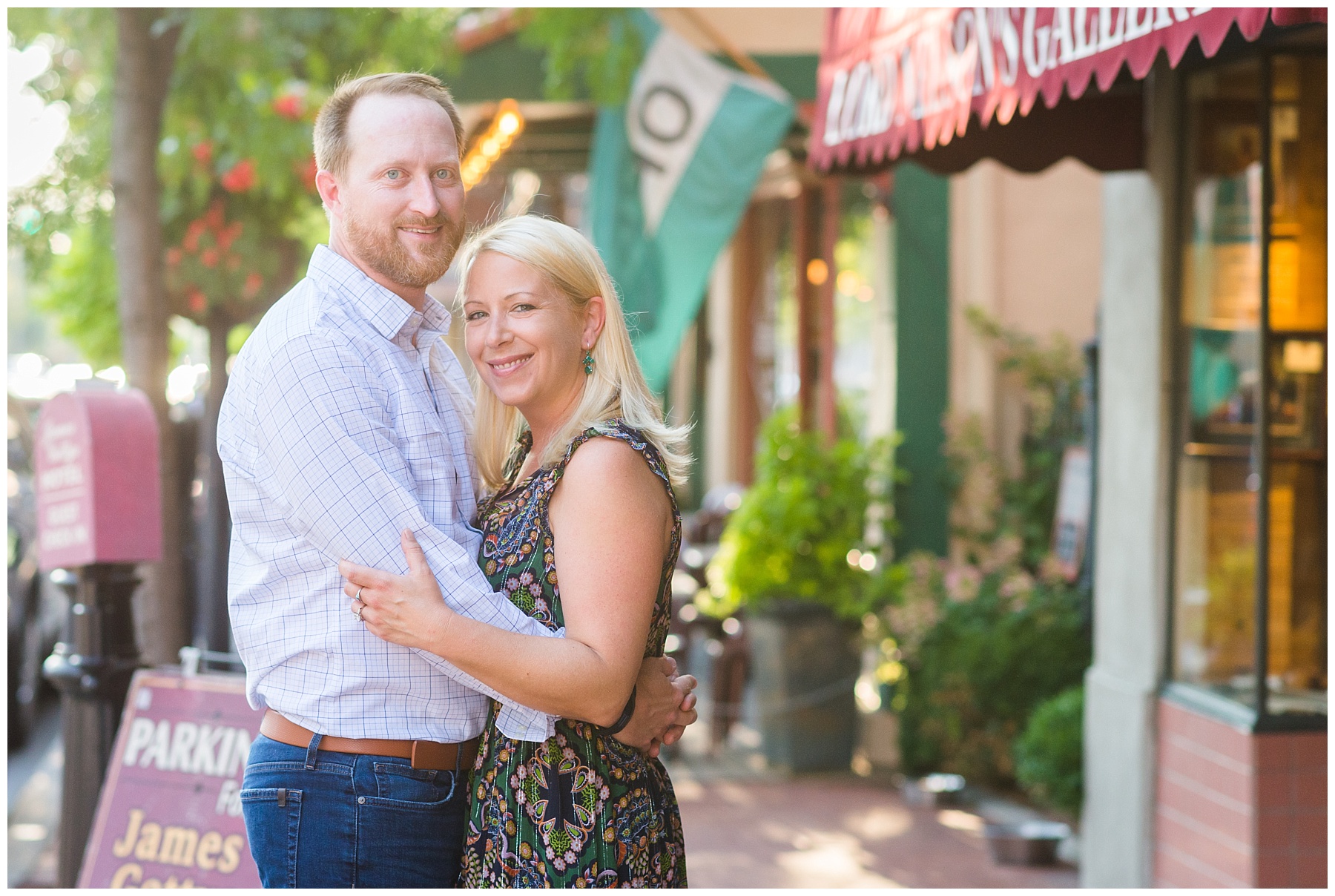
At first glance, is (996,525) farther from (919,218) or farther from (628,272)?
(628,272)

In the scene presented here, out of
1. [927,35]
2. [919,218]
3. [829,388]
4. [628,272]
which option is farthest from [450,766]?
[829,388]

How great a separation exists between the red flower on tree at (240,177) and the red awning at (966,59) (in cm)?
295

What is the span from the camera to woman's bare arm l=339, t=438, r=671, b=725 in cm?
213

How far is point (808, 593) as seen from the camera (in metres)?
7.65

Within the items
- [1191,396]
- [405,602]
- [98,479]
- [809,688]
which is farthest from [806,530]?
[405,602]

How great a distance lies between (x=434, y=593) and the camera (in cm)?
213

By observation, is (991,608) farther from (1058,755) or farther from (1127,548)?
(1127,548)

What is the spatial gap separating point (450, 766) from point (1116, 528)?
11.9 ft

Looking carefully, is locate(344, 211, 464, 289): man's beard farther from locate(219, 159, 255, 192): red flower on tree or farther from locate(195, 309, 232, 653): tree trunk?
locate(219, 159, 255, 192): red flower on tree

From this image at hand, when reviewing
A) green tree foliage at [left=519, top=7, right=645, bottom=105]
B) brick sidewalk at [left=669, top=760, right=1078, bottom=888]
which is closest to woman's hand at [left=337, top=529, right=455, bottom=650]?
brick sidewalk at [left=669, top=760, right=1078, bottom=888]

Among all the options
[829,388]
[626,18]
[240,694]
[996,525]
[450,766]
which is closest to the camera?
[450,766]

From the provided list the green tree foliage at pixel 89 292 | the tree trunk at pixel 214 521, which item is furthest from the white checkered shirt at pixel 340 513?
the green tree foliage at pixel 89 292

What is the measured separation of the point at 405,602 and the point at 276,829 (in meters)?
0.49

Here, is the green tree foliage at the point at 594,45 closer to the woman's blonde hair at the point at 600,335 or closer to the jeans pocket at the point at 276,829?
the woman's blonde hair at the point at 600,335
